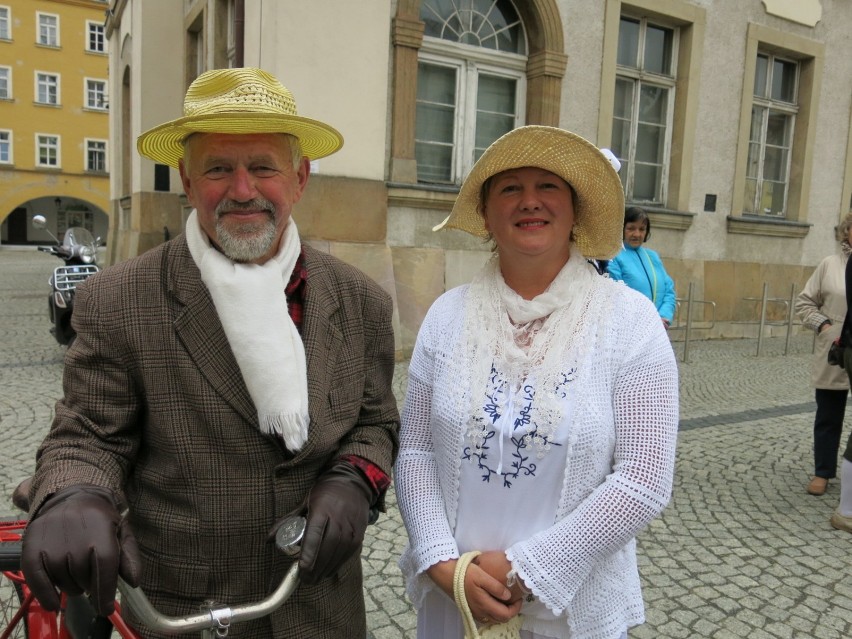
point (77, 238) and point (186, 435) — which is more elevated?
point (77, 238)

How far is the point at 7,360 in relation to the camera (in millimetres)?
7230

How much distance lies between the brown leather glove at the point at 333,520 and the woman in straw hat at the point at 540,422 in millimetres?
244

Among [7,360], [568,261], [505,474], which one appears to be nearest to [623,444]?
[505,474]

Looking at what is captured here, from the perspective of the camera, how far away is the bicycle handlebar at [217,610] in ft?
3.90

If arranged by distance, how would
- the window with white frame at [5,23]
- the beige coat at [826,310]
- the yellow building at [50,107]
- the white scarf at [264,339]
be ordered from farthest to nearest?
1. the yellow building at [50,107]
2. the window with white frame at [5,23]
3. the beige coat at [826,310]
4. the white scarf at [264,339]

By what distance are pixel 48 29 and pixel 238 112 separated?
4339 cm

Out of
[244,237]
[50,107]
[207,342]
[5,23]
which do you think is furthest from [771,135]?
[5,23]

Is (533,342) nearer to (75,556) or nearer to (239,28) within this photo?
(75,556)

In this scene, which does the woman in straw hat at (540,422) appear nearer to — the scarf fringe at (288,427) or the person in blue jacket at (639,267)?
the scarf fringe at (288,427)

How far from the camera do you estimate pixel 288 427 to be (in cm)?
143

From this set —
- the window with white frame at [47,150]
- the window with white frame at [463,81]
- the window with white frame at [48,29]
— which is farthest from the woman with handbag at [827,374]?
the window with white frame at [48,29]

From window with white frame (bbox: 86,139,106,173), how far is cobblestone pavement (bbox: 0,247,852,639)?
35664mm

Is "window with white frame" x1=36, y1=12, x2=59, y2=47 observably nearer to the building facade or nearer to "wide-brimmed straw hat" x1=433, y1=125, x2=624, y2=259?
the building facade

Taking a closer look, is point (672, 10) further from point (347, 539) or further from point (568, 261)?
point (347, 539)
